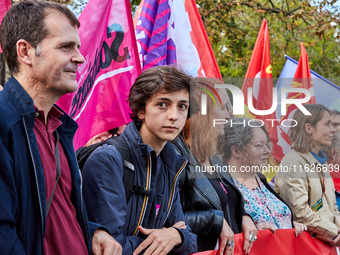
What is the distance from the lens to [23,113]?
1.58 meters

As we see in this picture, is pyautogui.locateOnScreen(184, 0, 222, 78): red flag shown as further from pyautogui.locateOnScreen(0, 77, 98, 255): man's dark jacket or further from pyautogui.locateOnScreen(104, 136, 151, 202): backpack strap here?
pyautogui.locateOnScreen(0, 77, 98, 255): man's dark jacket

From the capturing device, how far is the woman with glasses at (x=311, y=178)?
143 inches

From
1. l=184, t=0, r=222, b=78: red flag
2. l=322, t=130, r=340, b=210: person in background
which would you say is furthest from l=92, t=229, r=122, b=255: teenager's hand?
l=184, t=0, r=222, b=78: red flag

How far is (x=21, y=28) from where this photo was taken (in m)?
1.72

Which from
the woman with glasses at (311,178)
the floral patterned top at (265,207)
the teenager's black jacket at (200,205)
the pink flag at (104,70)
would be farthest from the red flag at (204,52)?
the teenager's black jacket at (200,205)

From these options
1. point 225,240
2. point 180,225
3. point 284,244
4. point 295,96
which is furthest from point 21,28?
point 295,96

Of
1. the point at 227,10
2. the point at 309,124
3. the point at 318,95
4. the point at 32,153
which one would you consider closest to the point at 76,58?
the point at 32,153

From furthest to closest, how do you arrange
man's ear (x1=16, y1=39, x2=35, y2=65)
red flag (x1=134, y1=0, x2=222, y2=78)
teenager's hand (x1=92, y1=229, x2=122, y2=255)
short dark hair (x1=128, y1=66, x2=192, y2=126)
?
1. red flag (x1=134, y1=0, x2=222, y2=78)
2. short dark hair (x1=128, y1=66, x2=192, y2=126)
3. teenager's hand (x1=92, y1=229, x2=122, y2=255)
4. man's ear (x1=16, y1=39, x2=35, y2=65)

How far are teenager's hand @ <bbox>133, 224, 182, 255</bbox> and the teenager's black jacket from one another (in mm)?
518

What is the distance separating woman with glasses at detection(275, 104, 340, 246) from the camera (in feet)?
11.9

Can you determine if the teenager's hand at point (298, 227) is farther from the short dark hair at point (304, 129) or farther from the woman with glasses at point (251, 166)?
the short dark hair at point (304, 129)

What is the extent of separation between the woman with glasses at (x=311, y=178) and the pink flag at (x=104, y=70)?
1.51m

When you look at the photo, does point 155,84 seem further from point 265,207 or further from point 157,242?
point 265,207

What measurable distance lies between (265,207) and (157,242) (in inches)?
55.2
